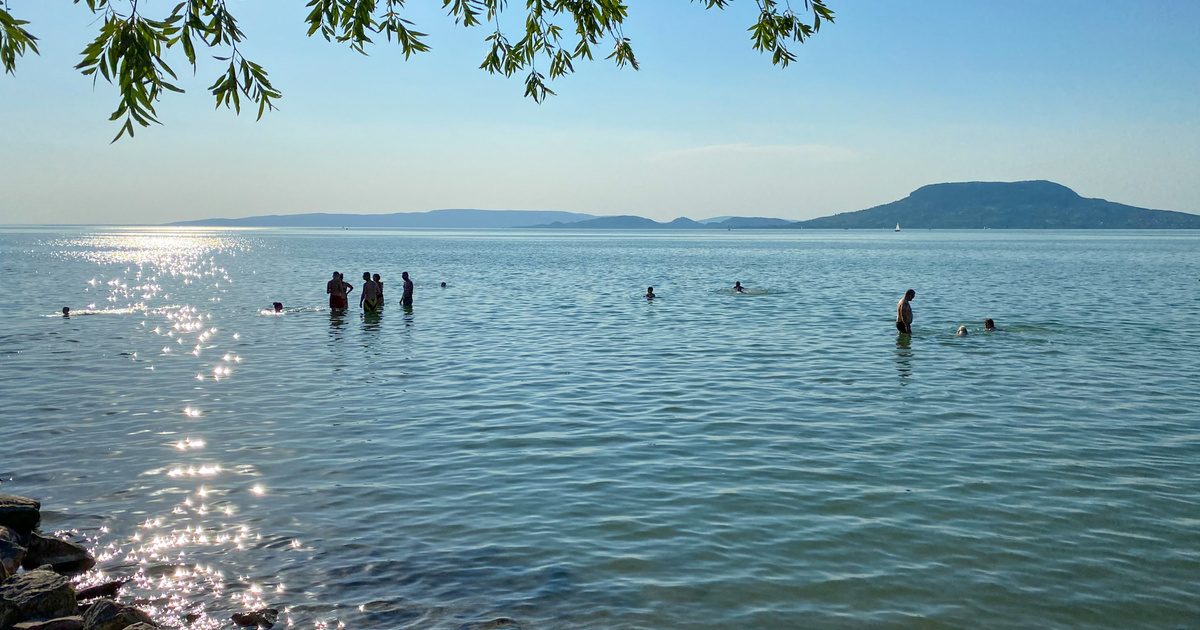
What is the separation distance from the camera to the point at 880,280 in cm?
6844

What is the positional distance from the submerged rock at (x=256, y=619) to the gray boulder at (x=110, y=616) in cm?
76

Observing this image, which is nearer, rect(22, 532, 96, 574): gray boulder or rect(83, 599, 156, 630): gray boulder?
rect(83, 599, 156, 630): gray boulder

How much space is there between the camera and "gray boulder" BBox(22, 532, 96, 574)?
9.58 metres

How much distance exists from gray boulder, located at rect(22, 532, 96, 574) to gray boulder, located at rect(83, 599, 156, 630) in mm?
1982

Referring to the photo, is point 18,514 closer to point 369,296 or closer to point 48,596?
point 48,596

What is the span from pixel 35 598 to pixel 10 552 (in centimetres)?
163

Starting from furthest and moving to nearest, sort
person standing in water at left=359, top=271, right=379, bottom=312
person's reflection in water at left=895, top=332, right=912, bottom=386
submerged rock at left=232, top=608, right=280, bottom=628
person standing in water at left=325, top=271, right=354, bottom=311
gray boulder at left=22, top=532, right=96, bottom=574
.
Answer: person standing in water at left=325, top=271, right=354, bottom=311 → person standing in water at left=359, top=271, right=379, bottom=312 → person's reflection in water at left=895, top=332, right=912, bottom=386 → gray boulder at left=22, top=532, right=96, bottom=574 → submerged rock at left=232, top=608, right=280, bottom=628

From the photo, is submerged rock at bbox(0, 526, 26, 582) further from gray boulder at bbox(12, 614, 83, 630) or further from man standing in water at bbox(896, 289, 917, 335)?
man standing in water at bbox(896, 289, 917, 335)

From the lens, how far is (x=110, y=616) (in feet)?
25.5

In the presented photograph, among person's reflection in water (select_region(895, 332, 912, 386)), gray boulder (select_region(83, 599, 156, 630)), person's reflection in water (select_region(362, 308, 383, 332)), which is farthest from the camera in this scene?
person's reflection in water (select_region(362, 308, 383, 332))

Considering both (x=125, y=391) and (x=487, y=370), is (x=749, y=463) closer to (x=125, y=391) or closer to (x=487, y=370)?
(x=487, y=370)

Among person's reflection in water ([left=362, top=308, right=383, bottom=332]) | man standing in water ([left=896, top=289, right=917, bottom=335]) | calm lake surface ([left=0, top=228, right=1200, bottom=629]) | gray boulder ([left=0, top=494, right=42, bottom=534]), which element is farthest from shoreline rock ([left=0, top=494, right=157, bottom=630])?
man standing in water ([left=896, top=289, right=917, bottom=335])

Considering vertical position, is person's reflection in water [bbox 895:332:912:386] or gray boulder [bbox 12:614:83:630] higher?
gray boulder [bbox 12:614:83:630]

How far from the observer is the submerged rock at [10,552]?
29.0ft
